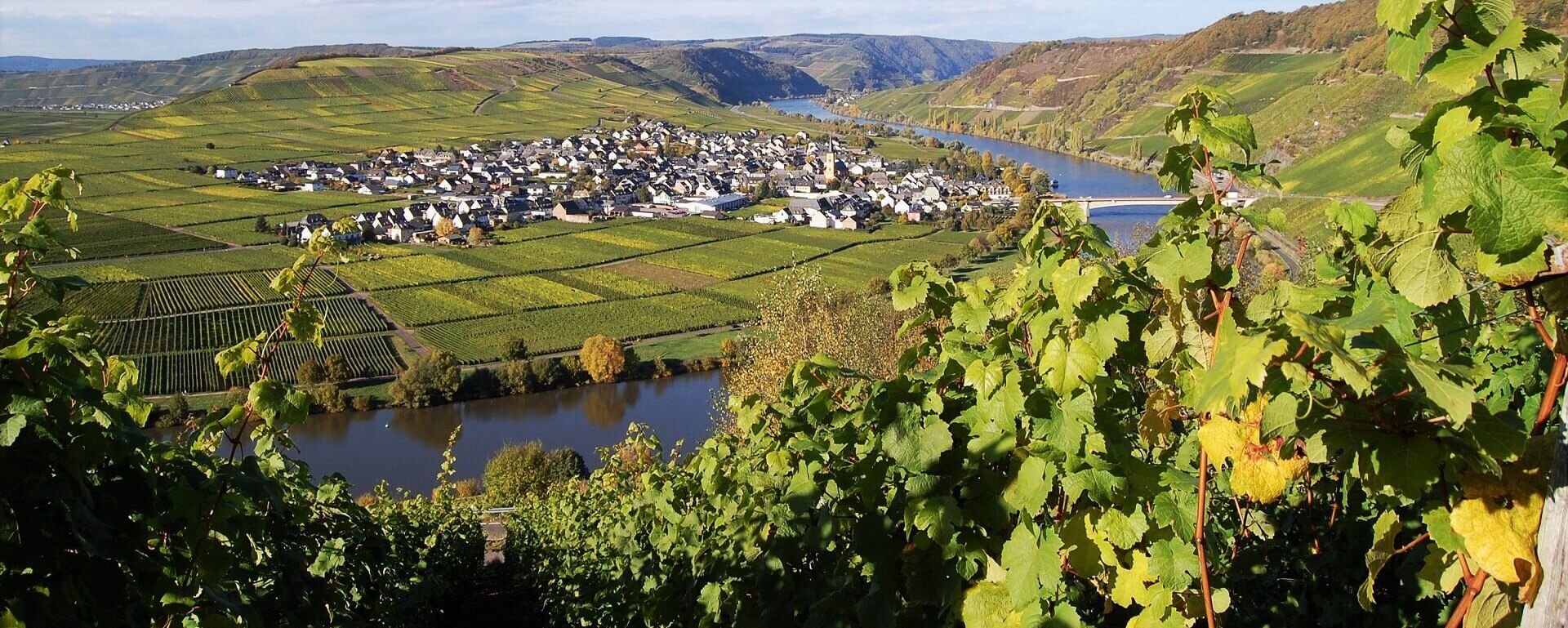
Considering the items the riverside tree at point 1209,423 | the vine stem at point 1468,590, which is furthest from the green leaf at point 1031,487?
the vine stem at point 1468,590

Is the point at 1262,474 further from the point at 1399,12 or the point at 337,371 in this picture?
Answer: the point at 337,371

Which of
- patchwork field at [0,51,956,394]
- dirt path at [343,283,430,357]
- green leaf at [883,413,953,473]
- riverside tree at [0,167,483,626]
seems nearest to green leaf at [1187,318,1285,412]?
green leaf at [883,413,953,473]

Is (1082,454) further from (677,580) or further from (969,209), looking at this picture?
(969,209)

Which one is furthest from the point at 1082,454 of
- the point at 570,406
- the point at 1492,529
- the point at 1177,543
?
the point at 570,406

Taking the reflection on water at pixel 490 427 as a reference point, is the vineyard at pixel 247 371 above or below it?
above

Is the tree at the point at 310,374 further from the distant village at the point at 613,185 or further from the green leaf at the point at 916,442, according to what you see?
the green leaf at the point at 916,442

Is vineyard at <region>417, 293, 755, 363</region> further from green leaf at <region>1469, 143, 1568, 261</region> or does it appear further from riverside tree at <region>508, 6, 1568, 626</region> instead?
green leaf at <region>1469, 143, 1568, 261</region>
